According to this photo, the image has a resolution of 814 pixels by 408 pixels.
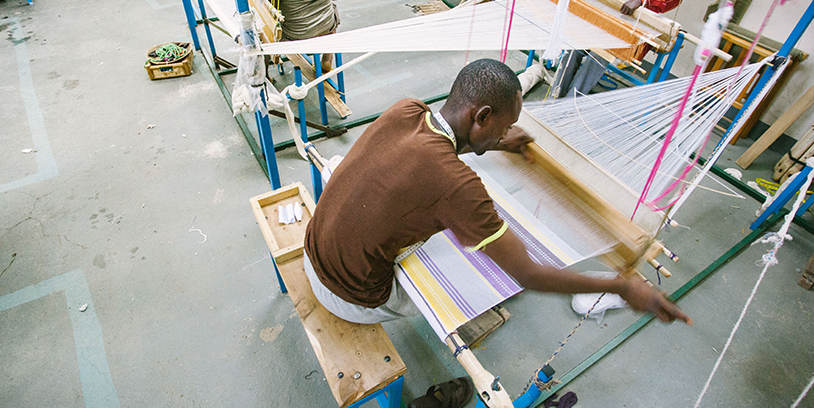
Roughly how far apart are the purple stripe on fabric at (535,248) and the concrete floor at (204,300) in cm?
96

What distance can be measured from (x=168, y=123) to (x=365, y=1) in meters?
3.54

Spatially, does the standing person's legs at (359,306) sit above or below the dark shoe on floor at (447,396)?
above

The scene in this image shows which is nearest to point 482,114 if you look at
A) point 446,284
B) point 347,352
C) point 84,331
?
point 446,284

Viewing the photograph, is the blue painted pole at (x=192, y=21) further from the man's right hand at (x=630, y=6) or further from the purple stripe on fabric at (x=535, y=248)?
the purple stripe on fabric at (x=535, y=248)

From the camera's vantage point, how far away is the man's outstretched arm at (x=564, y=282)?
1099 mm

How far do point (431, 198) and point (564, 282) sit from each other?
1.53 ft

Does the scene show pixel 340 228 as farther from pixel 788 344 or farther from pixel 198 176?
pixel 788 344

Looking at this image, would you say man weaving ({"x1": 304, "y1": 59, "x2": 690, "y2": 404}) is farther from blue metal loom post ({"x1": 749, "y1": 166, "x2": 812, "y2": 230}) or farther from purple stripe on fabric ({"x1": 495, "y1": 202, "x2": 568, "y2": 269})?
blue metal loom post ({"x1": 749, "y1": 166, "x2": 812, "y2": 230})

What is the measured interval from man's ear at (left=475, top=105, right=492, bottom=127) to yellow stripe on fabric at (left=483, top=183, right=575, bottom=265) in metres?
0.48

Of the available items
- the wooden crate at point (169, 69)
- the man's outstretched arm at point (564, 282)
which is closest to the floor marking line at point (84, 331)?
the man's outstretched arm at point (564, 282)

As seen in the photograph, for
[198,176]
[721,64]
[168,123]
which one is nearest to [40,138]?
[168,123]

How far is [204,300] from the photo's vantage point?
230cm

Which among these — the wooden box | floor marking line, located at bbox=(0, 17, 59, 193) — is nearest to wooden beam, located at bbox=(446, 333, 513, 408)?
the wooden box

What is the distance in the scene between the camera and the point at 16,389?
193 centimetres
